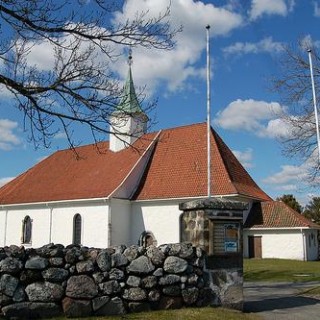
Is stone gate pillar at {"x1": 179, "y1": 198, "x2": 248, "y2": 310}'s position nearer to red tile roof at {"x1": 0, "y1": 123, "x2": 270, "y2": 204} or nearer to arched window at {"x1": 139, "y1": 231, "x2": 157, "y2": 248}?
red tile roof at {"x1": 0, "y1": 123, "x2": 270, "y2": 204}

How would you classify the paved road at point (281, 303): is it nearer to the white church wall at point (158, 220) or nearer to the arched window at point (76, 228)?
the white church wall at point (158, 220)

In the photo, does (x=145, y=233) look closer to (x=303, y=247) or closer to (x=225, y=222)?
(x=303, y=247)

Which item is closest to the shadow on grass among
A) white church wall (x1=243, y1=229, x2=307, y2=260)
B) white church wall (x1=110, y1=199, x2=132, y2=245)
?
white church wall (x1=243, y1=229, x2=307, y2=260)

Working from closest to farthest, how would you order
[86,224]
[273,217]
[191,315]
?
[191,315] < [273,217] < [86,224]

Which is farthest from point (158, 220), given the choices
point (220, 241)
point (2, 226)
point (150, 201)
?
point (220, 241)

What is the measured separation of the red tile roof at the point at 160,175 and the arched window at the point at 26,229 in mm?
1613

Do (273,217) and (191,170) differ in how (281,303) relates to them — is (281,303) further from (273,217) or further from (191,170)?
(191,170)

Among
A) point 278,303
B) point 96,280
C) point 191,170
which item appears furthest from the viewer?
point 191,170

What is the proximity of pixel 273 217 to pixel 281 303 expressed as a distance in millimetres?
23636

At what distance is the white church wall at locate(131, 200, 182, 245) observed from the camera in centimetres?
3359

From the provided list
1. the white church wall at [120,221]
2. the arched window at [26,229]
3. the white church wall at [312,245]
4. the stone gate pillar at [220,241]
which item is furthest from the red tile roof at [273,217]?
the stone gate pillar at [220,241]

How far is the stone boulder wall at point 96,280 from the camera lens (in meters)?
7.94

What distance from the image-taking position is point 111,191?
34.6 metres

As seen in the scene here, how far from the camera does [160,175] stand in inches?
1430
